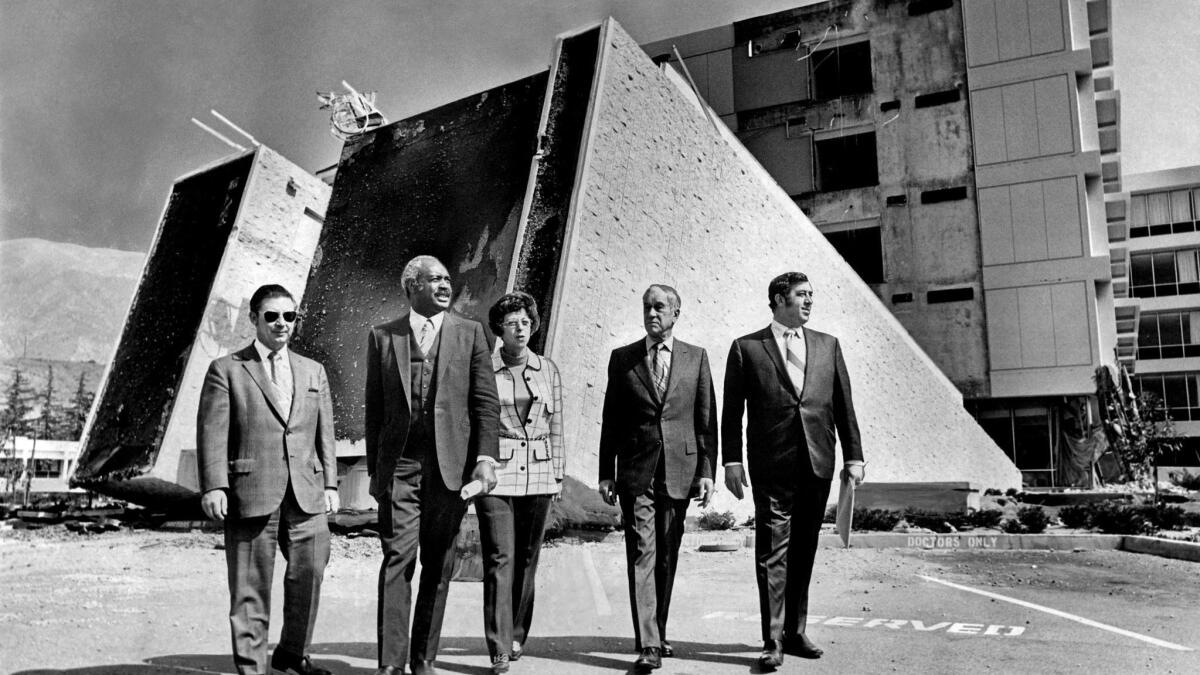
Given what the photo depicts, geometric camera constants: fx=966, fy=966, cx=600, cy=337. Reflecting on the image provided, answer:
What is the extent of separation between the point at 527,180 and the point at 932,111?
57.5 ft

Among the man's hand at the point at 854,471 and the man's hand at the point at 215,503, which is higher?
the man's hand at the point at 854,471

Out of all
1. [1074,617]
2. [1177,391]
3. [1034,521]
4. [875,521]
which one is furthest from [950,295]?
[1074,617]

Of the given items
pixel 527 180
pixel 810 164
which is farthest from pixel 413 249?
pixel 810 164

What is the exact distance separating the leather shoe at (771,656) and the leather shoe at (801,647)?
0.19 m

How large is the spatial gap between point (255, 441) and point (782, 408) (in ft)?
7.21

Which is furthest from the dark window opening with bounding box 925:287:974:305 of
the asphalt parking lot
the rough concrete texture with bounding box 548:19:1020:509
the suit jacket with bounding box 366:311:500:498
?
the suit jacket with bounding box 366:311:500:498

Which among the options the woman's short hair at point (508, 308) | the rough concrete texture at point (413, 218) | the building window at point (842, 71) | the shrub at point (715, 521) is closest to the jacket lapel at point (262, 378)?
the woman's short hair at point (508, 308)

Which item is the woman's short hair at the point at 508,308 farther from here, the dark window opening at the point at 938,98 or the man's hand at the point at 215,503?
the dark window opening at the point at 938,98

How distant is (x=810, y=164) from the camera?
25.5 meters

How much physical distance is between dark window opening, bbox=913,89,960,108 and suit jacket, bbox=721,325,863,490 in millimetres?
22282

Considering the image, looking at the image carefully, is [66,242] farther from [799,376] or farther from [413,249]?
[413,249]

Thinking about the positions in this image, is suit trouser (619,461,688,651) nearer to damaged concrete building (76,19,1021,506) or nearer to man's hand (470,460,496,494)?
man's hand (470,460,496,494)

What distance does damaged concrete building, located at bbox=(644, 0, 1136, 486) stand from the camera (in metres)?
22.8

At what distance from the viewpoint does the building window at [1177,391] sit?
30.9m
